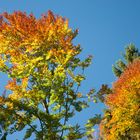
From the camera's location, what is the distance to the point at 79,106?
1811 centimetres

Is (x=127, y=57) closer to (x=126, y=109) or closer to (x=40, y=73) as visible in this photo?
(x=126, y=109)

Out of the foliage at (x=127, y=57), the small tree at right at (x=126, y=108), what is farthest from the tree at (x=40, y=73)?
the foliage at (x=127, y=57)

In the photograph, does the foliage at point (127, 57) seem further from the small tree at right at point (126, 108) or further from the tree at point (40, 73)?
the tree at point (40, 73)

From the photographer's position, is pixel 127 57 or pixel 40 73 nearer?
pixel 40 73

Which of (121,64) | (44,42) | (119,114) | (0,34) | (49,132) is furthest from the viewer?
(121,64)

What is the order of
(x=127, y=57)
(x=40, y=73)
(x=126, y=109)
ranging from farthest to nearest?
(x=127, y=57) → (x=126, y=109) → (x=40, y=73)

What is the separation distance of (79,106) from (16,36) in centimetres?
480

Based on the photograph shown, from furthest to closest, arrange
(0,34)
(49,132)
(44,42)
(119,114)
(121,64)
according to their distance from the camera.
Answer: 1. (121,64)
2. (119,114)
3. (0,34)
4. (44,42)
5. (49,132)

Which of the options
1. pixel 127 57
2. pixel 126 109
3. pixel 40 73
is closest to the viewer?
pixel 40 73

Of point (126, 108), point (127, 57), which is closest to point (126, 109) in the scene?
point (126, 108)

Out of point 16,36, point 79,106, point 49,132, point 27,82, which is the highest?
point 16,36

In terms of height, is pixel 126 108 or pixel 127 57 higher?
pixel 127 57

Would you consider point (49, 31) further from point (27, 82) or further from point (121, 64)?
point (121, 64)

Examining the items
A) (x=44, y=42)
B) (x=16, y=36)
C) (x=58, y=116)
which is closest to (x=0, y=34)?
(x=16, y=36)
